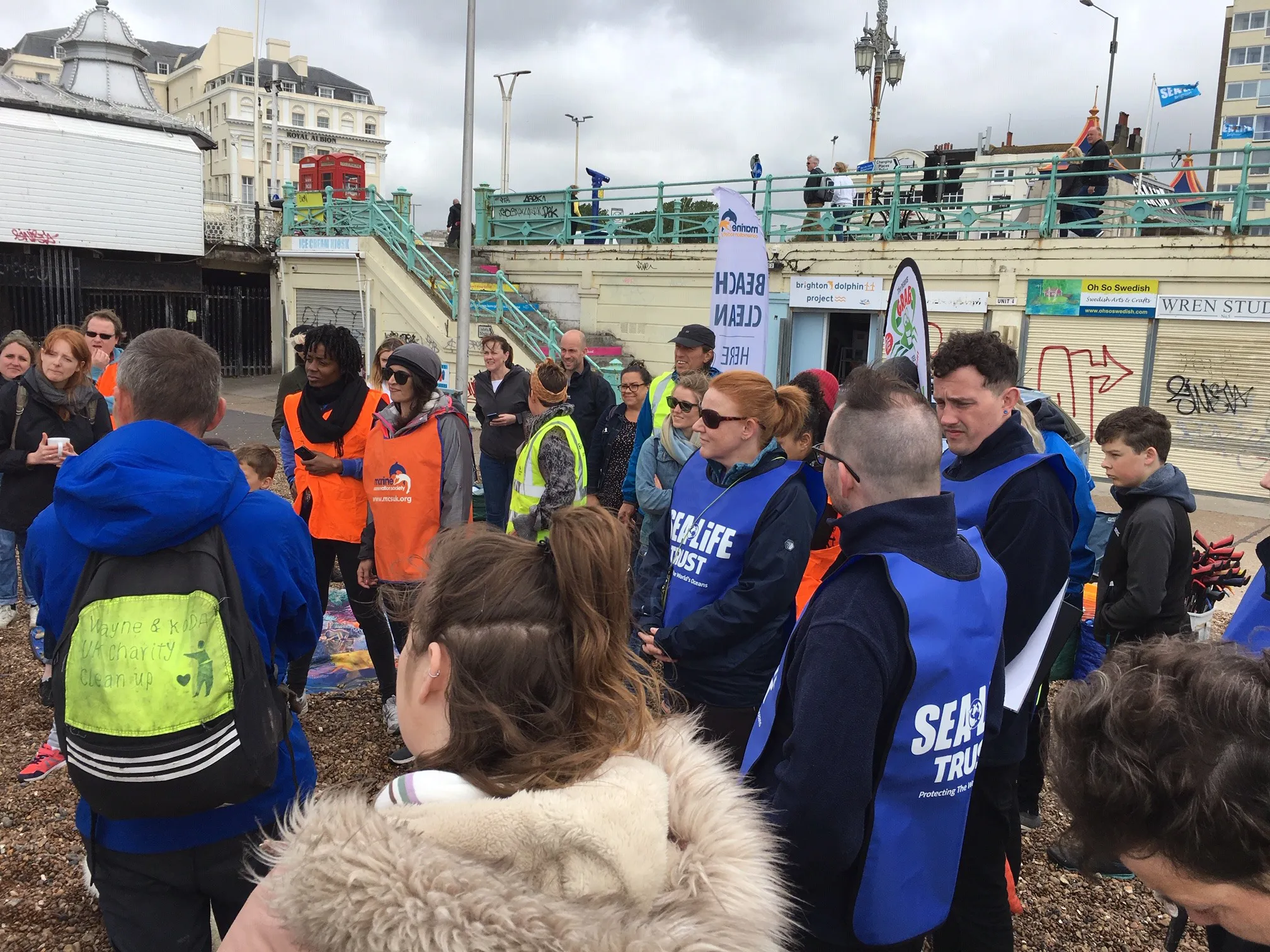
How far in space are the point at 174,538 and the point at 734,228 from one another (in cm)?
626

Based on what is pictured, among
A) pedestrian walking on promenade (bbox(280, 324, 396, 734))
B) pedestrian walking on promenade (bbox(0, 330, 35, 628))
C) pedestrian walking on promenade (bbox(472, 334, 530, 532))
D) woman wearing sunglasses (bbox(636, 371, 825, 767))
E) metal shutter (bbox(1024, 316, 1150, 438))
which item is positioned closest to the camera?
woman wearing sunglasses (bbox(636, 371, 825, 767))

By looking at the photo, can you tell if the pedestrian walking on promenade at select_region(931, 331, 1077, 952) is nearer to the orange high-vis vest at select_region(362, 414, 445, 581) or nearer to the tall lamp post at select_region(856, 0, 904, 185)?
the orange high-vis vest at select_region(362, 414, 445, 581)

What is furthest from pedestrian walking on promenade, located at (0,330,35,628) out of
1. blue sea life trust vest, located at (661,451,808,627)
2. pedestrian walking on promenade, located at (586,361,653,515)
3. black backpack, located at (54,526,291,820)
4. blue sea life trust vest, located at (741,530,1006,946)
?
blue sea life trust vest, located at (741,530,1006,946)

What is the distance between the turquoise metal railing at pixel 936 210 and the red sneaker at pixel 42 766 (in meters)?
13.0

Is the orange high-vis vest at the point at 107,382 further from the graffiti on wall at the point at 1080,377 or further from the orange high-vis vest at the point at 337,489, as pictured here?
the graffiti on wall at the point at 1080,377

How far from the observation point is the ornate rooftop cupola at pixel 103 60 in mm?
33812

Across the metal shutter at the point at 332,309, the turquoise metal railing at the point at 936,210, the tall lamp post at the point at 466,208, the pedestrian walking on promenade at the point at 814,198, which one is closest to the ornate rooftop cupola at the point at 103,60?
the metal shutter at the point at 332,309

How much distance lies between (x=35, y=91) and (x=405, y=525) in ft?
89.1

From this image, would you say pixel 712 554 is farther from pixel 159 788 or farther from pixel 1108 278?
pixel 1108 278

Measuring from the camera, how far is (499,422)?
697 cm

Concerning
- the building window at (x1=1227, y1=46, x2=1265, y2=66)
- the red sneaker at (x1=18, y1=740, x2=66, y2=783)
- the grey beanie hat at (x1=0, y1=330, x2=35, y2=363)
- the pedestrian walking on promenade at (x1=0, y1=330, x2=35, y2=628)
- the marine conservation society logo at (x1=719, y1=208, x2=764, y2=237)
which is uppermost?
the building window at (x1=1227, y1=46, x2=1265, y2=66)

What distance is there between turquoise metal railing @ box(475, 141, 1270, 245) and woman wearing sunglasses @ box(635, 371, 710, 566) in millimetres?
9780

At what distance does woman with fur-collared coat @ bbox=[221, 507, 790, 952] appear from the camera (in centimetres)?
105

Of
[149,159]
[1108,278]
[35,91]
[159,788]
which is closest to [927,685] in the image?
[159,788]
